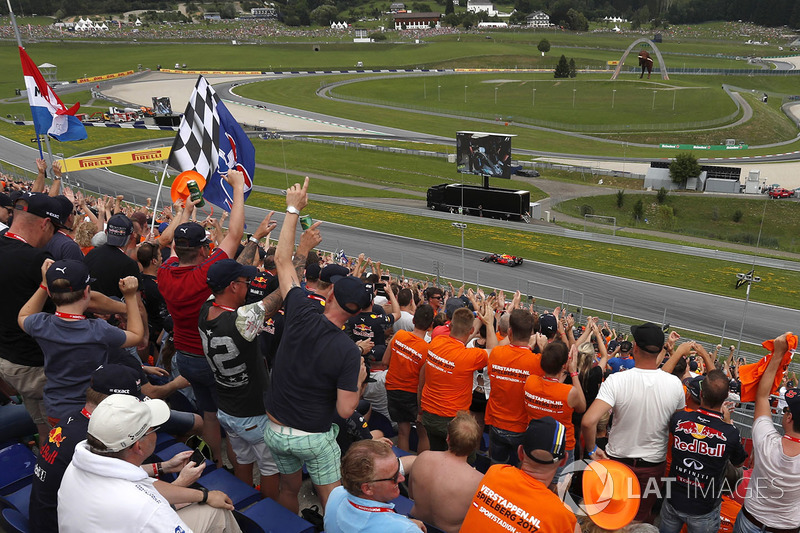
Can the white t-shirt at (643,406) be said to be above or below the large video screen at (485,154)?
above

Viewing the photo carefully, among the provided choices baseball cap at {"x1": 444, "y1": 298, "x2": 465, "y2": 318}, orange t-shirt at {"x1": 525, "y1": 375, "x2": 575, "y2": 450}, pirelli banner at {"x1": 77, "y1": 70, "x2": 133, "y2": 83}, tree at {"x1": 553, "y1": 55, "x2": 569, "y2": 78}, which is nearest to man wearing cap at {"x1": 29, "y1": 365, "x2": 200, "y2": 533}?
orange t-shirt at {"x1": 525, "y1": 375, "x2": 575, "y2": 450}

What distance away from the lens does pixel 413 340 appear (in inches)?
273

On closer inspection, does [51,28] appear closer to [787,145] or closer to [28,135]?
[28,135]

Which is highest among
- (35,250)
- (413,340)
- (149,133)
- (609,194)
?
(35,250)

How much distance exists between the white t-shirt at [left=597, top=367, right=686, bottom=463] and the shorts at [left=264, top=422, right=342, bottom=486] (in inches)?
102

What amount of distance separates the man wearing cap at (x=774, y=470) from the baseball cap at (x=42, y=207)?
727 centimetres

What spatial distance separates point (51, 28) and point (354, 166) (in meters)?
145

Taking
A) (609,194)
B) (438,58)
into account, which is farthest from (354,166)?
(438,58)

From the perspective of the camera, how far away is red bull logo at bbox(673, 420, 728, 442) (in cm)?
502

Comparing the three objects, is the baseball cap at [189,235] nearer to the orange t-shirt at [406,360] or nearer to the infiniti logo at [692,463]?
the orange t-shirt at [406,360]

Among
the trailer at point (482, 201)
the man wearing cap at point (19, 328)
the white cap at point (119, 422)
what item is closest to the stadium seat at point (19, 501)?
the man wearing cap at point (19, 328)

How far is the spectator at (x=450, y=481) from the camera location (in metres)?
4.51

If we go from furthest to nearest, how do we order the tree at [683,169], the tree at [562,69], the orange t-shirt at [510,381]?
the tree at [562,69] → the tree at [683,169] → the orange t-shirt at [510,381]

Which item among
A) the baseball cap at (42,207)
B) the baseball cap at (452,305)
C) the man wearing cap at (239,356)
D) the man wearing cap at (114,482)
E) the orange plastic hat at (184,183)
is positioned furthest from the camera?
the orange plastic hat at (184,183)
